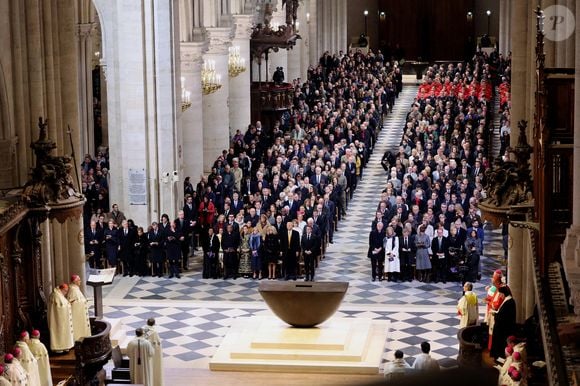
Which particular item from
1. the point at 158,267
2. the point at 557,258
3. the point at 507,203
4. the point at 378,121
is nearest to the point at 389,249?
the point at 158,267

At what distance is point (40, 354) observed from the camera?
16.1 metres

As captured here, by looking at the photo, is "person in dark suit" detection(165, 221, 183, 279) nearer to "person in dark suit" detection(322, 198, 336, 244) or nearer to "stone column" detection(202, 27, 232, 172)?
"person in dark suit" detection(322, 198, 336, 244)

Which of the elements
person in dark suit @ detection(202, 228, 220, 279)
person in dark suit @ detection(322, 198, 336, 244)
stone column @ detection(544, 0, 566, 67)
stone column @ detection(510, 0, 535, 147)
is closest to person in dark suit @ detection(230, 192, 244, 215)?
person in dark suit @ detection(202, 228, 220, 279)

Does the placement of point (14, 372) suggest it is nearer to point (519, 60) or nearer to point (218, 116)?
point (519, 60)

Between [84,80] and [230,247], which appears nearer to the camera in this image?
[230,247]

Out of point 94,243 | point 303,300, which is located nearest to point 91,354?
point 303,300

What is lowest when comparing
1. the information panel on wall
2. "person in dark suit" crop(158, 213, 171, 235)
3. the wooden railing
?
the wooden railing

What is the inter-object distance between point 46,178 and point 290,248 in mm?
8238

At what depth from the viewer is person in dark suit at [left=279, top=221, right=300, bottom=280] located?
24656mm

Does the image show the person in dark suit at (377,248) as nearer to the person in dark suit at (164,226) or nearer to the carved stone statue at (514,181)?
the person in dark suit at (164,226)

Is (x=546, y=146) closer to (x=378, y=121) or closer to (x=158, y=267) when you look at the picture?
(x=158, y=267)

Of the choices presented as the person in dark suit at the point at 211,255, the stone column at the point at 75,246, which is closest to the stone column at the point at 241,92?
the person in dark suit at the point at 211,255

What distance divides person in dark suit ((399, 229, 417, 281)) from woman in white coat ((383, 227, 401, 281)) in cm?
10

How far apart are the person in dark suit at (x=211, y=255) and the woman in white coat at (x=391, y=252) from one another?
3762 mm
